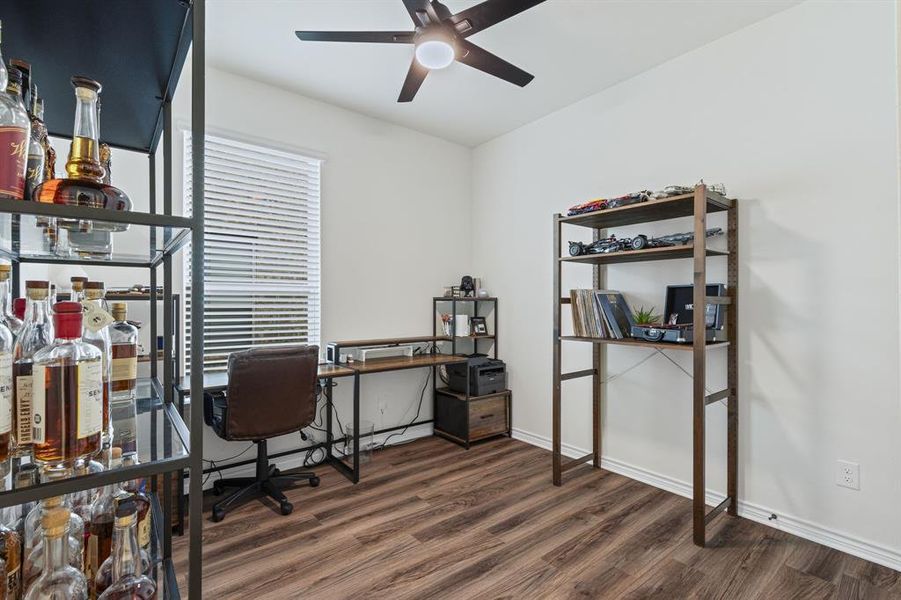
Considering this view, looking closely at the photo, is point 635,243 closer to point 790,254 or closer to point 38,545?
point 790,254

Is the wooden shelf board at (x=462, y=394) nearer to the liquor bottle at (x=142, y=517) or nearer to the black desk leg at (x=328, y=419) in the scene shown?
the black desk leg at (x=328, y=419)

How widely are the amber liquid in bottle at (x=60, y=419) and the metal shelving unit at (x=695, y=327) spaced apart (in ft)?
7.95

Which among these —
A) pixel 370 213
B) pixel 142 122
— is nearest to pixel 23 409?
pixel 142 122

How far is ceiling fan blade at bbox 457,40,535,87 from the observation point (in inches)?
84.5

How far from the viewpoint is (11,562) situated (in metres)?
0.75

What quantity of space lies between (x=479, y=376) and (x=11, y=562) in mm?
3175

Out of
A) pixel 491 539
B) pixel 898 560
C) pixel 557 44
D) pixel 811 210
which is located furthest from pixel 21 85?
pixel 898 560

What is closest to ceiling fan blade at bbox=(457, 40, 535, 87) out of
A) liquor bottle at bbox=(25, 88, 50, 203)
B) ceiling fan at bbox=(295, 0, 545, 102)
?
ceiling fan at bbox=(295, 0, 545, 102)

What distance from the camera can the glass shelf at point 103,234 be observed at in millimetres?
805

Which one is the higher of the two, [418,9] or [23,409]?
[418,9]

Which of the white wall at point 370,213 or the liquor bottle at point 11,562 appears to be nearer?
the liquor bottle at point 11,562

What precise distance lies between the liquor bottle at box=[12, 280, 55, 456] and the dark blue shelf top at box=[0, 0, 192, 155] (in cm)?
56

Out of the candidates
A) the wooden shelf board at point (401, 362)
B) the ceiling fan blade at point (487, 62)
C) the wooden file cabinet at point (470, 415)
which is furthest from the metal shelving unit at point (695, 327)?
the wooden shelf board at point (401, 362)

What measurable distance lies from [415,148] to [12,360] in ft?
11.9
